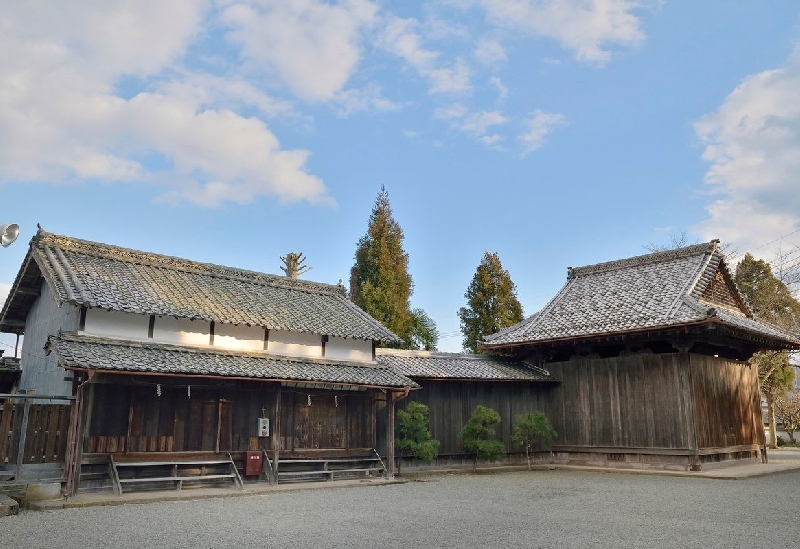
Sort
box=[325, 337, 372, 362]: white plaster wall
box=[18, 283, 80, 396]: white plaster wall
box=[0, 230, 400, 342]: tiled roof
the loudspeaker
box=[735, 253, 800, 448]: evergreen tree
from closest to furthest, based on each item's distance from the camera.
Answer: the loudspeaker < box=[18, 283, 80, 396]: white plaster wall < box=[0, 230, 400, 342]: tiled roof < box=[325, 337, 372, 362]: white plaster wall < box=[735, 253, 800, 448]: evergreen tree

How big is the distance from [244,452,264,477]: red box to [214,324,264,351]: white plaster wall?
9.79ft

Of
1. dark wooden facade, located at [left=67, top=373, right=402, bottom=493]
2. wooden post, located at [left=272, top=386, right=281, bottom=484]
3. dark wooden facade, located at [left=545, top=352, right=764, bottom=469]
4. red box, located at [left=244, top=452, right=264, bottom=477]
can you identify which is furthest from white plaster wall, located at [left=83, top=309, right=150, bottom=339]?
dark wooden facade, located at [left=545, top=352, right=764, bottom=469]

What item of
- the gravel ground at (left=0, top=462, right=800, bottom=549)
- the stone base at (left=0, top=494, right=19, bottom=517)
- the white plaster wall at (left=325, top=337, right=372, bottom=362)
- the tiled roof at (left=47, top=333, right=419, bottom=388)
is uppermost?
the white plaster wall at (left=325, top=337, right=372, bottom=362)

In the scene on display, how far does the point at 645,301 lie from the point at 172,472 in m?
16.1

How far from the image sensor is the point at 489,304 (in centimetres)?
3738

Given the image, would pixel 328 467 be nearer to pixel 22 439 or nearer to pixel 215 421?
pixel 215 421

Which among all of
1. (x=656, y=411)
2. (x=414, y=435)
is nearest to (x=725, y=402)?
(x=656, y=411)

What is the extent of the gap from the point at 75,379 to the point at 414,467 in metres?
10.6

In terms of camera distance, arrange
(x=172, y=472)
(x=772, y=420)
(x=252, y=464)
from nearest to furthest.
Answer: (x=172, y=472) → (x=252, y=464) → (x=772, y=420)

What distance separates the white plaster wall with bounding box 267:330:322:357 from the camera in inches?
714

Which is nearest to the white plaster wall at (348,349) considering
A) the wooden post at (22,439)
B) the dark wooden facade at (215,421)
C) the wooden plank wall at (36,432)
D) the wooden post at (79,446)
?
the dark wooden facade at (215,421)

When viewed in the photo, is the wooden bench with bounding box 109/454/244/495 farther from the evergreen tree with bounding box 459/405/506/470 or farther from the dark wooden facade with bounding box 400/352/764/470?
the evergreen tree with bounding box 459/405/506/470

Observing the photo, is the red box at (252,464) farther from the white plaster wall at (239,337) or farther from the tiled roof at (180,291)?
the tiled roof at (180,291)

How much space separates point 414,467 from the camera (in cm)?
1994
